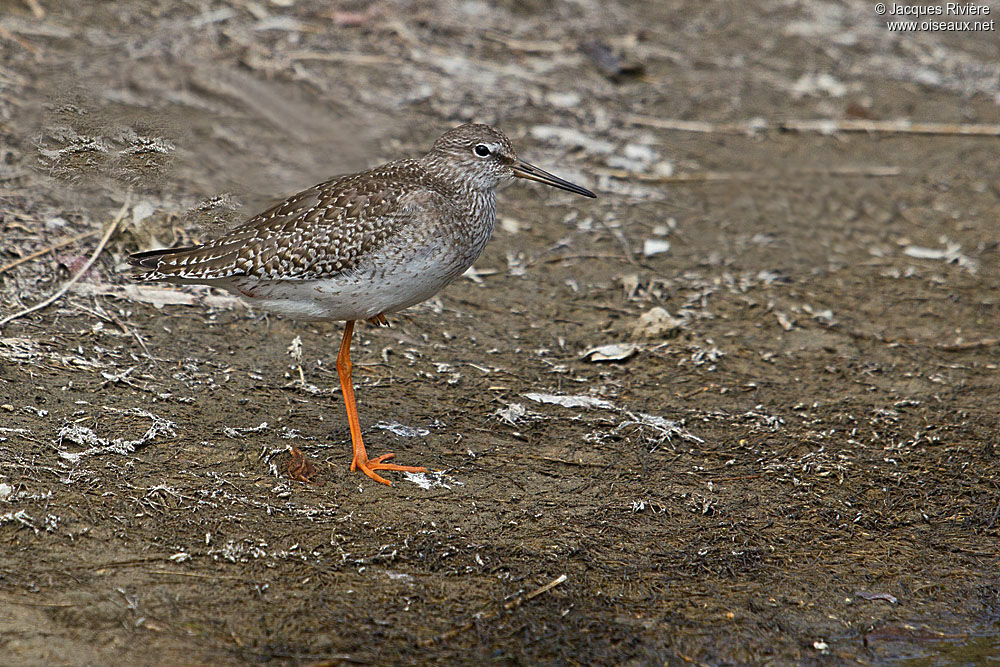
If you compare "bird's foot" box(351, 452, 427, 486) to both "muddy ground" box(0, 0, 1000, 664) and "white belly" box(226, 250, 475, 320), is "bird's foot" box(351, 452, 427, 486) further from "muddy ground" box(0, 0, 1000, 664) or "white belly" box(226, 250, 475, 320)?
"white belly" box(226, 250, 475, 320)

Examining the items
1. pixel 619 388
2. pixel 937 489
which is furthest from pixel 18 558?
pixel 937 489

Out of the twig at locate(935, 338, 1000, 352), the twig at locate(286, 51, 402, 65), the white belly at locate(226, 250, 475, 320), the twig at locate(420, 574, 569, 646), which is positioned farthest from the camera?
the twig at locate(286, 51, 402, 65)

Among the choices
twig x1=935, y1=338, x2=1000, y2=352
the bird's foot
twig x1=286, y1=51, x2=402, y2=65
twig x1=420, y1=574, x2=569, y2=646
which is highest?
twig x1=286, y1=51, x2=402, y2=65

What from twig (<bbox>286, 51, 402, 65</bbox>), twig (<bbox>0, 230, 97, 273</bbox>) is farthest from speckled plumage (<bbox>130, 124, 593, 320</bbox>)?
twig (<bbox>286, 51, 402, 65</bbox>)

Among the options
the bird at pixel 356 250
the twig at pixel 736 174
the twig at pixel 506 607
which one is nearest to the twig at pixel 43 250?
the bird at pixel 356 250

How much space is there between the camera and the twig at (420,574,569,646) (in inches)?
184

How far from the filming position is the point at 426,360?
7.15m

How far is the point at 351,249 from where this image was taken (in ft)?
18.5

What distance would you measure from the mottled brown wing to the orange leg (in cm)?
58

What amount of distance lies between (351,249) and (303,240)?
0.30 m

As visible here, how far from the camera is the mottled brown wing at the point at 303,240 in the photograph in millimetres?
5660

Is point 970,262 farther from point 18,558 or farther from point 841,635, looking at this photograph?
point 18,558

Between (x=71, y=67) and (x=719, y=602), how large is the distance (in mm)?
7358

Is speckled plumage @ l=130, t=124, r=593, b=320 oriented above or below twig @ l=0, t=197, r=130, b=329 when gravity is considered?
above
